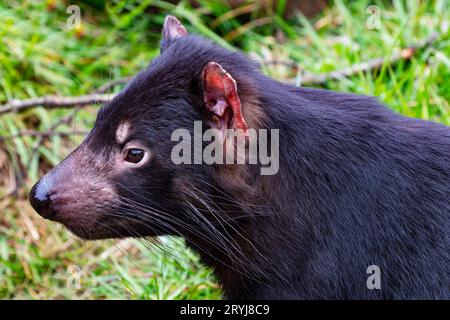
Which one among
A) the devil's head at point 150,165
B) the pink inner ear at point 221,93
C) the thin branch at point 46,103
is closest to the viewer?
the pink inner ear at point 221,93

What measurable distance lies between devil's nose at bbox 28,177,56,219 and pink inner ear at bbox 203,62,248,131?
0.62 metres

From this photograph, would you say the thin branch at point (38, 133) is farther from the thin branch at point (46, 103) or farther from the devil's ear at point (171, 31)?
the devil's ear at point (171, 31)

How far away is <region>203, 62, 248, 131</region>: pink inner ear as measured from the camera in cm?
270

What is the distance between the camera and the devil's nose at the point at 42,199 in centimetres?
285

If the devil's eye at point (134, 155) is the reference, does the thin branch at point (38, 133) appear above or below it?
above

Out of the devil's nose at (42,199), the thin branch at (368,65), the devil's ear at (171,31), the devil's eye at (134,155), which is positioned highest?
the thin branch at (368,65)

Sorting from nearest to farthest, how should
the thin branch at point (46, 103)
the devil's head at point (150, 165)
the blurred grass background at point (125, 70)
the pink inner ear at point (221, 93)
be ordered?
the pink inner ear at point (221, 93)
the devil's head at point (150, 165)
the blurred grass background at point (125, 70)
the thin branch at point (46, 103)

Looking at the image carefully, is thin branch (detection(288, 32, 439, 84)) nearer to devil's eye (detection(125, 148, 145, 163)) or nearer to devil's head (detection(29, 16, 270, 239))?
devil's head (detection(29, 16, 270, 239))

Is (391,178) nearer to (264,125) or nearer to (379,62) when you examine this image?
(264,125)

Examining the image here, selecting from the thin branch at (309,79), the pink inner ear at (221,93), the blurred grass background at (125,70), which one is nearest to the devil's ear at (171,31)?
the pink inner ear at (221,93)

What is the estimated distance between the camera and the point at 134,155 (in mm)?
2846

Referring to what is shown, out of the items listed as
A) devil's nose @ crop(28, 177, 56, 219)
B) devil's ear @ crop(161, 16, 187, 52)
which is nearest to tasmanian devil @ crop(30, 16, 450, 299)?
devil's nose @ crop(28, 177, 56, 219)

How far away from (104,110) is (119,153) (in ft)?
0.58

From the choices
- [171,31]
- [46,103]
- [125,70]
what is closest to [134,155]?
[171,31]
